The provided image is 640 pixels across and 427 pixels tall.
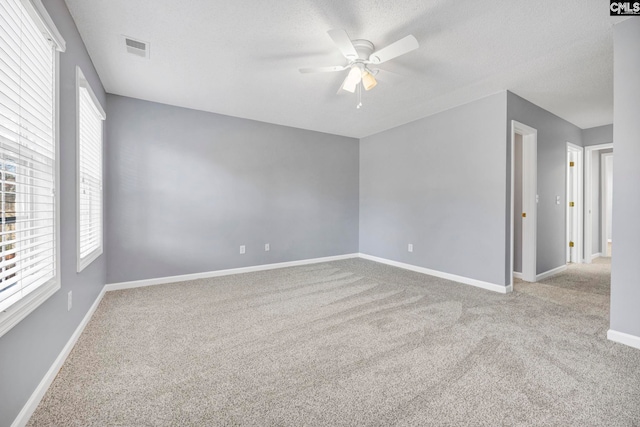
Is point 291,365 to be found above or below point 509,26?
below

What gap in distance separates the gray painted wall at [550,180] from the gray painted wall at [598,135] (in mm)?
580

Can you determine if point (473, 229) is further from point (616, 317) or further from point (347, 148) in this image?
point (347, 148)

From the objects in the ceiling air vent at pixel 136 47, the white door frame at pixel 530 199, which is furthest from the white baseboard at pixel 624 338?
the ceiling air vent at pixel 136 47

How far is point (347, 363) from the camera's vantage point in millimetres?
1888

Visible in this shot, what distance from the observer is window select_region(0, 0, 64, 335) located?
4.16ft

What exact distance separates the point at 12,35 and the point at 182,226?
2852 millimetres

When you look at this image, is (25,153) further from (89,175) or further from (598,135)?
(598,135)

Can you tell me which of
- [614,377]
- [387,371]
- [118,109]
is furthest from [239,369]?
[118,109]

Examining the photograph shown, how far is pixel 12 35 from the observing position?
133cm

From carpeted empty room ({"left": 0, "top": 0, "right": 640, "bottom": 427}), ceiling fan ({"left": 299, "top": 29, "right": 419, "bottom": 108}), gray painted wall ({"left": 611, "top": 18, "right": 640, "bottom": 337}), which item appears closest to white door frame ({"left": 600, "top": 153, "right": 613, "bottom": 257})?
carpeted empty room ({"left": 0, "top": 0, "right": 640, "bottom": 427})

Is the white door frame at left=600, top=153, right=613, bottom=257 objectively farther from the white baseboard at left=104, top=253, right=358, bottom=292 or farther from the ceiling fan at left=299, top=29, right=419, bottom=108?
the ceiling fan at left=299, top=29, right=419, bottom=108

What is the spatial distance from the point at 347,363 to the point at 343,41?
7.47 ft

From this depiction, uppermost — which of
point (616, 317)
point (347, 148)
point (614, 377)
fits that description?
point (347, 148)

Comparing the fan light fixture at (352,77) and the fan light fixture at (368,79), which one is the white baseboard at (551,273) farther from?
the fan light fixture at (352,77)
